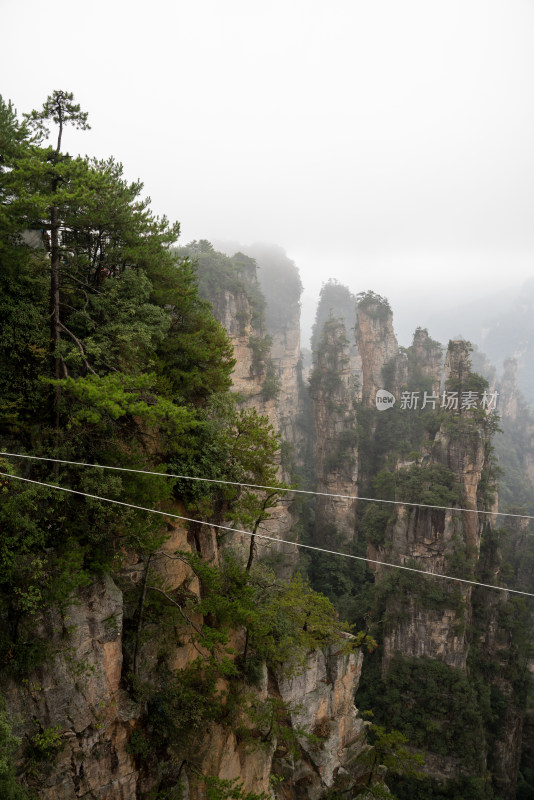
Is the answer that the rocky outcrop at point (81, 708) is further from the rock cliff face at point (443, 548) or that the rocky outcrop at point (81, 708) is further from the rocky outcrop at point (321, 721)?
the rock cliff face at point (443, 548)

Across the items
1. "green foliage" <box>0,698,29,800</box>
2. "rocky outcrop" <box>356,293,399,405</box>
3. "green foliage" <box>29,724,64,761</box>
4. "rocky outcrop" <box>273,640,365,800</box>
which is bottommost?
"rocky outcrop" <box>273,640,365,800</box>

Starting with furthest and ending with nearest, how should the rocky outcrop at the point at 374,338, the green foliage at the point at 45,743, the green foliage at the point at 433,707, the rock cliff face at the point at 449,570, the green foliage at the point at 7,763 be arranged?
the rocky outcrop at the point at 374,338, the rock cliff face at the point at 449,570, the green foliage at the point at 433,707, the green foliage at the point at 45,743, the green foliage at the point at 7,763

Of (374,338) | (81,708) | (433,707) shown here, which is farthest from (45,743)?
(374,338)

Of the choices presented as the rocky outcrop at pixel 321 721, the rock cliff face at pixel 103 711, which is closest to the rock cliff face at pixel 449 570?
the rocky outcrop at pixel 321 721

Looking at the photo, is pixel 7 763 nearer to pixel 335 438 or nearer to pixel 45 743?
pixel 45 743

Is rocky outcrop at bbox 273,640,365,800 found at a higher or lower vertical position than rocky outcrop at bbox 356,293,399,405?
lower

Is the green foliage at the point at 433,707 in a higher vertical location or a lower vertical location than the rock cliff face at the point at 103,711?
lower

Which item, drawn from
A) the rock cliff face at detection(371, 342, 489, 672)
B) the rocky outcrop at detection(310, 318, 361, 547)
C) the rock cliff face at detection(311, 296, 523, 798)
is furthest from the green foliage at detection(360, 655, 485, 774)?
the rocky outcrop at detection(310, 318, 361, 547)

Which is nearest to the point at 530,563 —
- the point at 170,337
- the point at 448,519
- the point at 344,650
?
the point at 448,519

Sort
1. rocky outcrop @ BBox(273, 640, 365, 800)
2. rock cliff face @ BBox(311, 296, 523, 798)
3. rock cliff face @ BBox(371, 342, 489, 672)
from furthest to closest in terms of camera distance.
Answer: rock cliff face @ BBox(371, 342, 489, 672)
rock cliff face @ BBox(311, 296, 523, 798)
rocky outcrop @ BBox(273, 640, 365, 800)

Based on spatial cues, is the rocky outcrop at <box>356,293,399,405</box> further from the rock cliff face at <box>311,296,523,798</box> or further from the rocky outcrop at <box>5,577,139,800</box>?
the rocky outcrop at <box>5,577,139,800</box>

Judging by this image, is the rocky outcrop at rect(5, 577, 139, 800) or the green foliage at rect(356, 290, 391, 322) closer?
the rocky outcrop at rect(5, 577, 139, 800)

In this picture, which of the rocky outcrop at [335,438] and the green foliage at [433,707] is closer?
the green foliage at [433,707]

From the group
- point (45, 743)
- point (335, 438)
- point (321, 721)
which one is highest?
point (335, 438)
